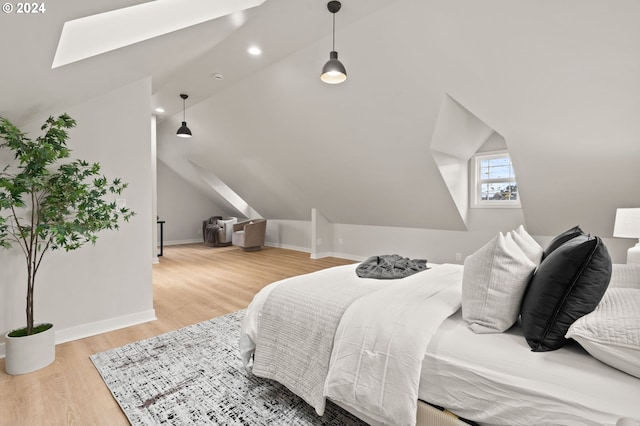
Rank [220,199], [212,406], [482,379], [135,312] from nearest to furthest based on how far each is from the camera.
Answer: [482,379] → [212,406] → [135,312] → [220,199]

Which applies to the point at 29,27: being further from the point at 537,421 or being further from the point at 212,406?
the point at 537,421

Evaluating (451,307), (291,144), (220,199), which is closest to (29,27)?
(451,307)

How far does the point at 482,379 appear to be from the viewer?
1.13 metres

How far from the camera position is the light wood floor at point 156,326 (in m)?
1.77

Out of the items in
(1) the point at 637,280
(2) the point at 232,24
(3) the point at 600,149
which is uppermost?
(2) the point at 232,24

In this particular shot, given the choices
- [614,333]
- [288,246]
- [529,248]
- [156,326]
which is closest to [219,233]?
[288,246]

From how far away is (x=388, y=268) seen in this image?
236 cm

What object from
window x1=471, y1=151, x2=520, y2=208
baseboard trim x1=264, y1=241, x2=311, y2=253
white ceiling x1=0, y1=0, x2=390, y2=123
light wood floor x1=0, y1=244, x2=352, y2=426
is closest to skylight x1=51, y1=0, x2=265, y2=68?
white ceiling x1=0, y1=0, x2=390, y2=123

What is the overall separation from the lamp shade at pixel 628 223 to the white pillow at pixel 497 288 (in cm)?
239

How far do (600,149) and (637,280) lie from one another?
7.48 ft

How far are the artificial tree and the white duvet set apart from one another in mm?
2062

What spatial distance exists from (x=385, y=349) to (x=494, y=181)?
432 cm

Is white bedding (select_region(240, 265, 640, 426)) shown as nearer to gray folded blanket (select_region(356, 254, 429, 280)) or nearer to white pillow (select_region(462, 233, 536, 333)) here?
white pillow (select_region(462, 233, 536, 333))

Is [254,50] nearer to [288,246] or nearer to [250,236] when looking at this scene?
[250,236]
